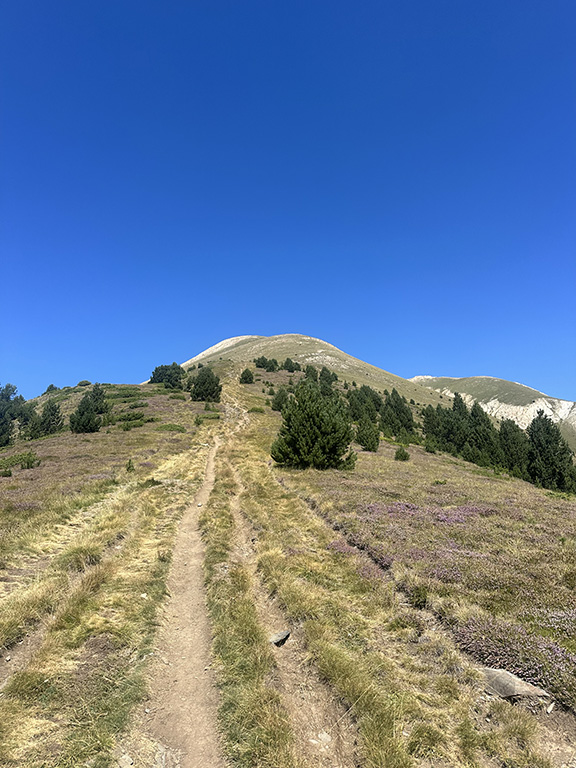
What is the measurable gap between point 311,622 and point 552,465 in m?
57.5

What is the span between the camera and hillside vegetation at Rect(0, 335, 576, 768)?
4582 millimetres

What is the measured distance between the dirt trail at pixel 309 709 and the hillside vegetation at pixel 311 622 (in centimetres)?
2

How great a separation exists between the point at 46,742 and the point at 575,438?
18503 cm

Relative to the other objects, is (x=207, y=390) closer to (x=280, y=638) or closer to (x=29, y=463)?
(x=29, y=463)

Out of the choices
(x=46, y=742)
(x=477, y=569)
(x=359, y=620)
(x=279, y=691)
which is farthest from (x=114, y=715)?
(x=477, y=569)

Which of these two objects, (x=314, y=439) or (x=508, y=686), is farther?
(x=314, y=439)

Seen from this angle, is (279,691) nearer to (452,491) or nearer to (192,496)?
(192,496)

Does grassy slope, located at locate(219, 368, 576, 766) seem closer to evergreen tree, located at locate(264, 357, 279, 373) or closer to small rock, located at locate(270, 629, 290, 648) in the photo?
small rock, located at locate(270, 629, 290, 648)

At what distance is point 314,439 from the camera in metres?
25.0

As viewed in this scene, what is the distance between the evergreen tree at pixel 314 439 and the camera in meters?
24.6

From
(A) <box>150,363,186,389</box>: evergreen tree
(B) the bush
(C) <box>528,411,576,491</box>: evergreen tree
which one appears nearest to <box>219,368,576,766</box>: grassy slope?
(B) the bush

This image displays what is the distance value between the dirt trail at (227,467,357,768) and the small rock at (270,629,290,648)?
0.27ft

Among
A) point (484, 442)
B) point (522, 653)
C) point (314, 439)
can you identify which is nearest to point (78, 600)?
point (522, 653)

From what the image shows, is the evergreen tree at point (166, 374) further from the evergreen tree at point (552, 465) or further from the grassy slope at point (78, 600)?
the evergreen tree at point (552, 465)
